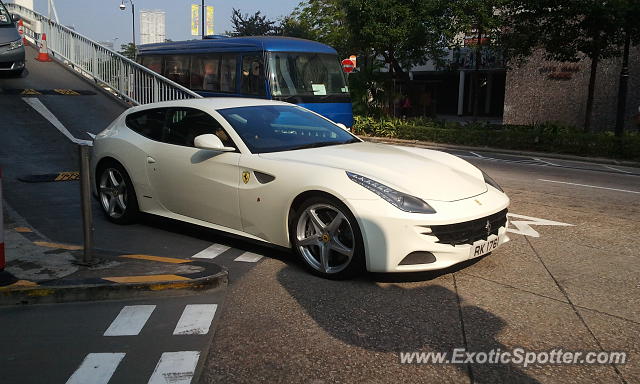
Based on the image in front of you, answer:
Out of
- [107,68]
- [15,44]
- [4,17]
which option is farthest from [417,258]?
[4,17]

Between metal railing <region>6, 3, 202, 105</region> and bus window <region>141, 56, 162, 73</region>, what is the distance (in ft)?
7.93

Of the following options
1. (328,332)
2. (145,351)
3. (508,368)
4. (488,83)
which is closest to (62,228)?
(145,351)

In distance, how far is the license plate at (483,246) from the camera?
4617mm

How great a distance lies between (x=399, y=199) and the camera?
450cm

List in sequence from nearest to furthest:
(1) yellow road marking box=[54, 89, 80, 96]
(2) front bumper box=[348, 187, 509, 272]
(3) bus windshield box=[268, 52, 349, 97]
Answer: (2) front bumper box=[348, 187, 509, 272]
(1) yellow road marking box=[54, 89, 80, 96]
(3) bus windshield box=[268, 52, 349, 97]

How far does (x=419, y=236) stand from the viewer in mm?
4387

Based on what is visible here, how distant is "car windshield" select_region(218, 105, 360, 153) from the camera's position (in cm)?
546

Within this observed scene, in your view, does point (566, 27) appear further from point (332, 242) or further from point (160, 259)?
point (160, 259)

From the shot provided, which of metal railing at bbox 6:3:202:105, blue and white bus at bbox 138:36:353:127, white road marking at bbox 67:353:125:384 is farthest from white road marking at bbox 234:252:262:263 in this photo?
blue and white bus at bbox 138:36:353:127

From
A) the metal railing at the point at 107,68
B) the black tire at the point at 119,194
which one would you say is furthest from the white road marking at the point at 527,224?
the metal railing at the point at 107,68

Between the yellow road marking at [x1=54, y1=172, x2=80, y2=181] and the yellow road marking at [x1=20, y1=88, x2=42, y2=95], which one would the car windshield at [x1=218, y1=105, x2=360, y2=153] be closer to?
the yellow road marking at [x1=54, y1=172, x2=80, y2=181]

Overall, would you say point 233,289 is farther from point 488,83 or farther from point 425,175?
point 488,83

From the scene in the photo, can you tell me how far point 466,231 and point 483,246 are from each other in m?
0.25

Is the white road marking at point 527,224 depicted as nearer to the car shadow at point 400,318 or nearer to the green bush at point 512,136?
the car shadow at point 400,318
